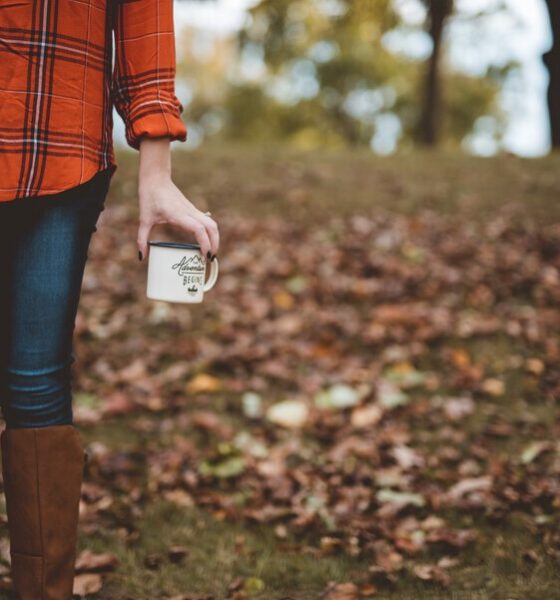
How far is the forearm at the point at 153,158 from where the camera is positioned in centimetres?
145

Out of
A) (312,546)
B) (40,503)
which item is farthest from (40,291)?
(312,546)

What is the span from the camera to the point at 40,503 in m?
1.52

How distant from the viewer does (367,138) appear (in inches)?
1028

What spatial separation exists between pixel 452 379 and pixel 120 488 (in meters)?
1.94

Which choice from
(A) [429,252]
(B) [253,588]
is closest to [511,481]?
(B) [253,588]

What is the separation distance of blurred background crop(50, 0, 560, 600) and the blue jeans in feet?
2.65

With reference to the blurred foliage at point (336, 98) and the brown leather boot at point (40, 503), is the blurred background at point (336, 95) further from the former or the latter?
the brown leather boot at point (40, 503)

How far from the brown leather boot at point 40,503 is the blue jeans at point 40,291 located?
5 centimetres

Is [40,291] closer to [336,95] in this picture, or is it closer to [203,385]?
[203,385]

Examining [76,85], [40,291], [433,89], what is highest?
[433,89]

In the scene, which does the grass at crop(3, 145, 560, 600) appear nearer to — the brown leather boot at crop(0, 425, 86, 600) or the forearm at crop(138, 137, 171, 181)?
the brown leather boot at crop(0, 425, 86, 600)

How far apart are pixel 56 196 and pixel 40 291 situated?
215 mm

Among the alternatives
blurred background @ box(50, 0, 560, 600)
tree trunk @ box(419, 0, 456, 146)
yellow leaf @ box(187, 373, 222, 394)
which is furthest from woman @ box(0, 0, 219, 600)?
tree trunk @ box(419, 0, 456, 146)

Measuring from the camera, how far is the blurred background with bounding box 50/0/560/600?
7.23ft
